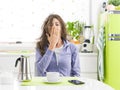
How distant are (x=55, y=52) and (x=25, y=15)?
1748mm

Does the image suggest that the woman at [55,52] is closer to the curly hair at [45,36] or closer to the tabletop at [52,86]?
the curly hair at [45,36]

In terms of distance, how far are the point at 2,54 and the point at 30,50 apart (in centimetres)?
57

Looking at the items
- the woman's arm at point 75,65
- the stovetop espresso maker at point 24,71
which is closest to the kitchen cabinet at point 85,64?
the woman's arm at point 75,65

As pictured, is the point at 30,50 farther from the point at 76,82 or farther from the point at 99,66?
the point at 76,82

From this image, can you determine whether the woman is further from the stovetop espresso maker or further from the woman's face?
the stovetop espresso maker

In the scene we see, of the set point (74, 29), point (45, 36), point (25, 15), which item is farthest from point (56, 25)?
point (25, 15)

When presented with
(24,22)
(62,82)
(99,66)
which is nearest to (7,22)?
(24,22)

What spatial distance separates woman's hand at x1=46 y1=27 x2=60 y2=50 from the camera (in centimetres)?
288

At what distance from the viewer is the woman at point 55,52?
9.43 ft

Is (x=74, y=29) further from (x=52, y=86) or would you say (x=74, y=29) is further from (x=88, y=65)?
(x=52, y=86)

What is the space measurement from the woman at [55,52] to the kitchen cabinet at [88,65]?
3.48 ft

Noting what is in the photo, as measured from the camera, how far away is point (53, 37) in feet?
9.55

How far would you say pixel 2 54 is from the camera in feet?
13.0

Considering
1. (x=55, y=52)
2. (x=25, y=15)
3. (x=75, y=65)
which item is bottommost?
(x=75, y=65)
